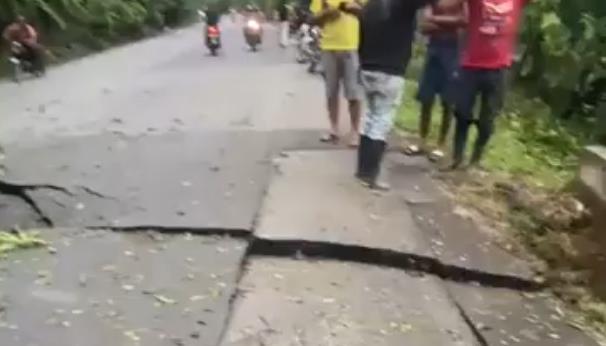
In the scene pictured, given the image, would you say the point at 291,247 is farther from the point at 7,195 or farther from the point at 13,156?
the point at 13,156

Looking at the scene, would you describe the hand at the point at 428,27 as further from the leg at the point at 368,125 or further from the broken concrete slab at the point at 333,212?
the broken concrete slab at the point at 333,212

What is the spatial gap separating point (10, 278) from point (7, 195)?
6.65 feet

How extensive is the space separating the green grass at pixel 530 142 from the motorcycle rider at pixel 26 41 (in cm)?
922

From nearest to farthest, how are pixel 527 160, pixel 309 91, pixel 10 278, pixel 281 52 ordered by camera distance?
pixel 10 278, pixel 527 160, pixel 309 91, pixel 281 52

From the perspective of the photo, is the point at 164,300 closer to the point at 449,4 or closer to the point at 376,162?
the point at 376,162

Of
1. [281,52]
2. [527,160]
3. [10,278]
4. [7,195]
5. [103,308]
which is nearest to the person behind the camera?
[103,308]

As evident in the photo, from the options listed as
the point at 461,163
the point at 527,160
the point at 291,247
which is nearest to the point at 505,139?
the point at 527,160

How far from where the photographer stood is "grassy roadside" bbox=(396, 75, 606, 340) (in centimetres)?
571

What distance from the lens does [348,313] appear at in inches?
203

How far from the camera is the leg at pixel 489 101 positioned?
24.7 feet

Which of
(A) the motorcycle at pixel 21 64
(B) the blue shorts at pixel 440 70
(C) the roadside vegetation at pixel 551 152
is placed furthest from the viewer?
(A) the motorcycle at pixel 21 64

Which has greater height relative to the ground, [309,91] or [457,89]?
[457,89]

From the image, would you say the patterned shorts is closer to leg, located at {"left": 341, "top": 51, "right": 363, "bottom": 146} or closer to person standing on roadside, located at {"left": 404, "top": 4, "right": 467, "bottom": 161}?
person standing on roadside, located at {"left": 404, "top": 4, "right": 467, "bottom": 161}

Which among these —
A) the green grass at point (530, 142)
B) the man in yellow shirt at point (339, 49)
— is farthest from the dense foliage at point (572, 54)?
the man in yellow shirt at point (339, 49)
